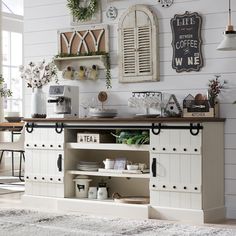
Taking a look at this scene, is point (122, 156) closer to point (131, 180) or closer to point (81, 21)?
point (131, 180)

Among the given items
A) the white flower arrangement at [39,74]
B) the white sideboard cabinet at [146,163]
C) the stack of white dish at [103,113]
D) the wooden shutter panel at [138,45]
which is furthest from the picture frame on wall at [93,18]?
the white sideboard cabinet at [146,163]

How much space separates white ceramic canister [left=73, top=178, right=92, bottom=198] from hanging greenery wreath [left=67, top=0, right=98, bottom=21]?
1.58m

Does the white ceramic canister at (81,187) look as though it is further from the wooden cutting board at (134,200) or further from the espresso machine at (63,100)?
the espresso machine at (63,100)

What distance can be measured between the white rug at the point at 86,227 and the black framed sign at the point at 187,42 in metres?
1.43

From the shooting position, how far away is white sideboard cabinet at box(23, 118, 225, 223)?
17.1ft

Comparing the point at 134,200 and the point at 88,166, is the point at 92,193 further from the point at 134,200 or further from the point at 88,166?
the point at 134,200

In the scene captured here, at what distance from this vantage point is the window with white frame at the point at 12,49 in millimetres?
9703

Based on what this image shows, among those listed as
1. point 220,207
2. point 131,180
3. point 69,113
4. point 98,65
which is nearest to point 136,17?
point 98,65

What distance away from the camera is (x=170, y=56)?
5.74 meters

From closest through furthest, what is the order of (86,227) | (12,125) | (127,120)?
(86,227) < (127,120) < (12,125)

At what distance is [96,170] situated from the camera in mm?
5863

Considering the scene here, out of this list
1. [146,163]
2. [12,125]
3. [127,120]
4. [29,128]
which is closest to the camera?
[127,120]

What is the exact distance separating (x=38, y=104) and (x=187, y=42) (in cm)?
162

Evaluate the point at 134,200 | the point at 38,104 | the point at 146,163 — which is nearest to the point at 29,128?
the point at 38,104
